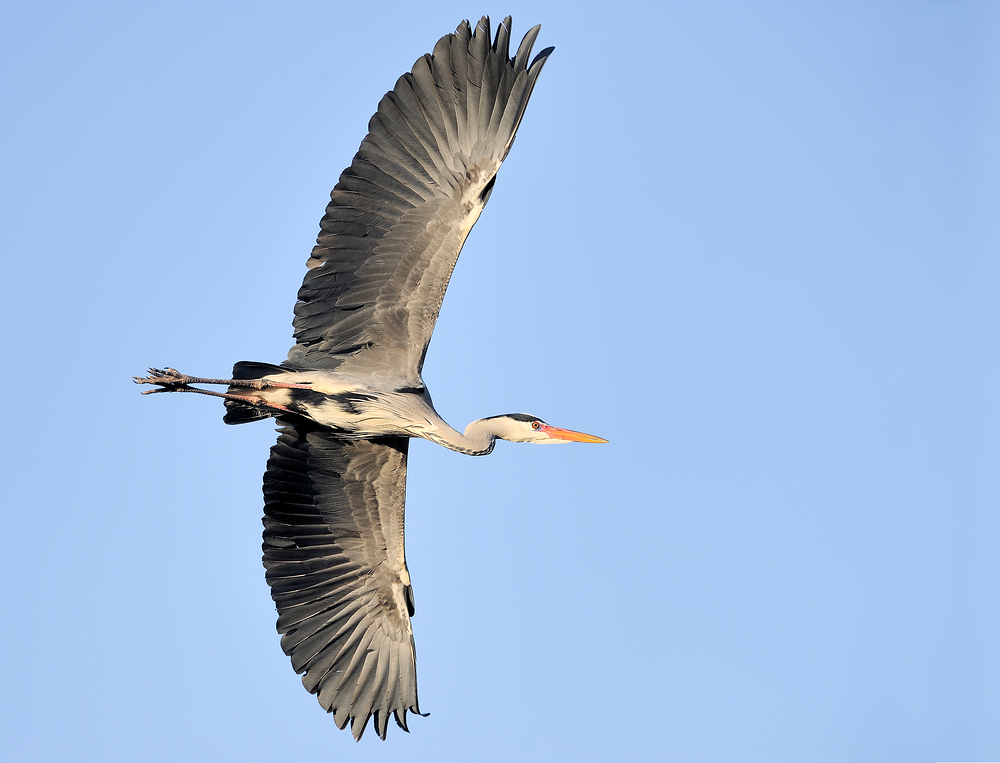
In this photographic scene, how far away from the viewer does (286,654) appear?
9766 millimetres

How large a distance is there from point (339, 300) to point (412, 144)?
55.2 inches

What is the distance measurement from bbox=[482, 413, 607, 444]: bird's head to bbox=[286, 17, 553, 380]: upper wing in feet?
3.69

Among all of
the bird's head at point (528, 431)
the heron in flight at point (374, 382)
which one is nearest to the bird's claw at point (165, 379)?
the heron in flight at point (374, 382)

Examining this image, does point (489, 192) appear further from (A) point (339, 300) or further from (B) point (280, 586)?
(B) point (280, 586)

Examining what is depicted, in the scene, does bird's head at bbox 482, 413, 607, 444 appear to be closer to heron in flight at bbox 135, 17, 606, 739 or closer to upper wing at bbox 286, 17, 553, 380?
heron in flight at bbox 135, 17, 606, 739

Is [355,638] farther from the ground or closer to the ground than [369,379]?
closer to the ground

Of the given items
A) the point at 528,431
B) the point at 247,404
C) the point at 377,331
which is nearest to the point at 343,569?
the point at 247,404

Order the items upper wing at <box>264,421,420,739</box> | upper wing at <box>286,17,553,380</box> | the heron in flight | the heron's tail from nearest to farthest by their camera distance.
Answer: upper wing at <box>286,17,553,380</box>, the heron in flight, the heron's tail, upper wing at <box>264,421,420,739</box>

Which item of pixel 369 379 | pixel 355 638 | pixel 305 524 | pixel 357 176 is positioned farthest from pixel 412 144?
pixel 355 638

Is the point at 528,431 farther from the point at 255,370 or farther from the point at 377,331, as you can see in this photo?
the point at 255,370

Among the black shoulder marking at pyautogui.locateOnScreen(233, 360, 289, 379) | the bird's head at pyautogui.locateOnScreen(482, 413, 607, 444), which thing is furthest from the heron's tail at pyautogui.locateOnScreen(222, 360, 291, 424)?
the bird's head at pyautogui.locateOnScreen(482, 413, 607, 444)

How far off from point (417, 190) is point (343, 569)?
3.54 metres

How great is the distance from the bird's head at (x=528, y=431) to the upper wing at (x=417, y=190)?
1123 mm

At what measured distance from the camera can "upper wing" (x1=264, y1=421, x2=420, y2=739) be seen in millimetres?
9680
